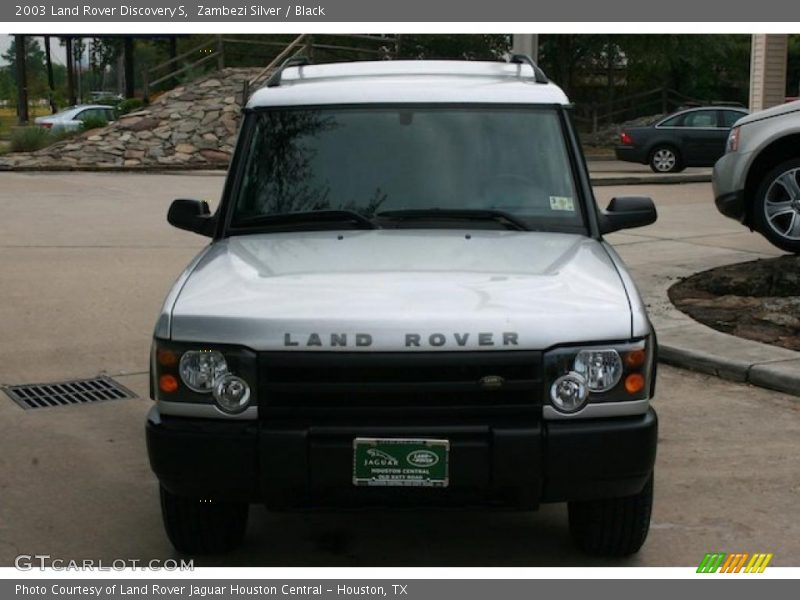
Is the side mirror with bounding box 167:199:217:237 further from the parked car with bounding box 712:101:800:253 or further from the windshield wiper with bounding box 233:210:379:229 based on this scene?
the parked car with bounding box 712:101:800:253

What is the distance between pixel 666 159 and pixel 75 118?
16943 millimetres

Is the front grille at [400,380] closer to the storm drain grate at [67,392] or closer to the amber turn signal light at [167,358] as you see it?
the amber turn signal light at [167,358]

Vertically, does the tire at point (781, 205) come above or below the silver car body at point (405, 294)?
below

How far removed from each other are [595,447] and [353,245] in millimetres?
1328

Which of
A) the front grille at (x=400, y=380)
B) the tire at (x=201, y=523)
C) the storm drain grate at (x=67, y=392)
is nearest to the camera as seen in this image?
the front grille at (x=400, y=380)

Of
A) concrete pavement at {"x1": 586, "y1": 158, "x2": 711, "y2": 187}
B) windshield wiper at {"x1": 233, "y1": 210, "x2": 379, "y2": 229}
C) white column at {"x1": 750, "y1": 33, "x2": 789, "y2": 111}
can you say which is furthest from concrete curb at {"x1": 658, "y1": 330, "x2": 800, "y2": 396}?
white column at {"x1": 750, "y1": 33, "x2": 789, "y2": 111}

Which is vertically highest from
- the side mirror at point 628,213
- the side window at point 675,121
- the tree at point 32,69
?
the side mirror at point 628,213

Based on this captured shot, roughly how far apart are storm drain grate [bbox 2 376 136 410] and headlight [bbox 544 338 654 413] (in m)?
3.80

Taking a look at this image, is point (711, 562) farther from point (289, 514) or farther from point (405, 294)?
point (289, 514)

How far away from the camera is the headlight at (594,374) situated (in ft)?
13.4

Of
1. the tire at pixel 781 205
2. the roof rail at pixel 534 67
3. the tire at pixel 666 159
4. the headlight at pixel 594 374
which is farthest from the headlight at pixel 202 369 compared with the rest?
the tire at pixel 666 159

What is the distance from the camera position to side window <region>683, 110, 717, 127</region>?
26.6 m
